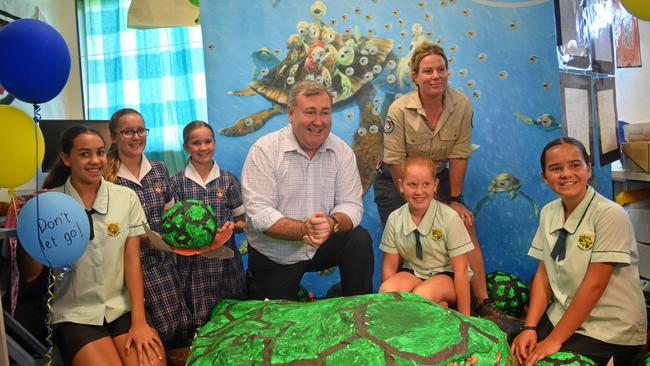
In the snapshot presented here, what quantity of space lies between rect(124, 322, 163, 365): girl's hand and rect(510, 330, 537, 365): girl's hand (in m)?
1.43

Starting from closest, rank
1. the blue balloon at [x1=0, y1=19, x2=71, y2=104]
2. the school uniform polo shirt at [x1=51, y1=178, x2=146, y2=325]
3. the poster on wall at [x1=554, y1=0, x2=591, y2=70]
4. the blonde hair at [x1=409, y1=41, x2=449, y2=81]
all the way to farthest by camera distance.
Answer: the blue balloon at [x1=0, y1=19, x2=71, y2=104], the school uniform polo shirt at [x1=51, y1=178, x2=146, y2=325], the blonde hair at [x1=409, y1=41, x2=449, y2=81], the poster on wall at [x1=554, y1=0, x2=591, y2=70]

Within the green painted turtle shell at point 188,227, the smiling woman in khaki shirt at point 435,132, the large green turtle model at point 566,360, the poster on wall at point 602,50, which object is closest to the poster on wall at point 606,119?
the poster on wall at point 602,50

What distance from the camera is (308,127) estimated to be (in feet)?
8.82

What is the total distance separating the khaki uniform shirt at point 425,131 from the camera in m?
3.09

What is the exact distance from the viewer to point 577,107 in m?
3.59

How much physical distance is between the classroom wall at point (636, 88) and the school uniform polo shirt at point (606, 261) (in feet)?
6.93

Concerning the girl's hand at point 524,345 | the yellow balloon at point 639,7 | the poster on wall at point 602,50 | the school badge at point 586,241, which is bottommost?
the girl's hand at point 524,345

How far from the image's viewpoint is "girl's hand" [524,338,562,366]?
83.4 inches

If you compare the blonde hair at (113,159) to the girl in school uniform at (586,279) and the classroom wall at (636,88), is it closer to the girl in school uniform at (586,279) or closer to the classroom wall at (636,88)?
the girl in school uniform at (586,279)

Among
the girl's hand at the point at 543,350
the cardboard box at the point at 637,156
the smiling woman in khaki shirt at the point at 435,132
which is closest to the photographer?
the girl's hand at the point at 543,350

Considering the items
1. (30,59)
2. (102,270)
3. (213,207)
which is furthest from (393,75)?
(30,59)

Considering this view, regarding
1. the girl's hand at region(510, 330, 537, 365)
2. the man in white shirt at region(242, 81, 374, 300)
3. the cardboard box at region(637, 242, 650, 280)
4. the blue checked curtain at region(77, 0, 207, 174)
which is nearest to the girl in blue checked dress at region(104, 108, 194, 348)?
the man in white shirt at region(242, 81, 374, 300)

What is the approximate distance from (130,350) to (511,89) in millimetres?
2699

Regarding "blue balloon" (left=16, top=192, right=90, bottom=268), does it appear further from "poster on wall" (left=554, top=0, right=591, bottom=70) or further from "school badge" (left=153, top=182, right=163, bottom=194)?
"poster on wall" (left=554, top=0, right=591, bottom=70)
